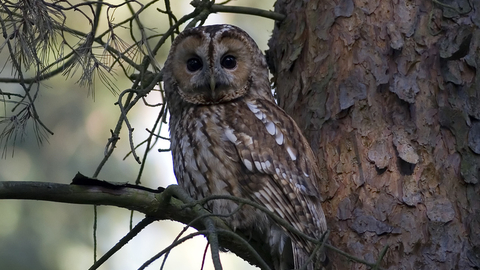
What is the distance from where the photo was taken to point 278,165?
9.26 ft

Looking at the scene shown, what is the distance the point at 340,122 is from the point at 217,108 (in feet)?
2.19

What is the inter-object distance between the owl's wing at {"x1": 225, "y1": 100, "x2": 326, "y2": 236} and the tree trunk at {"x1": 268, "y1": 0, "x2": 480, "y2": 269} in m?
0.07

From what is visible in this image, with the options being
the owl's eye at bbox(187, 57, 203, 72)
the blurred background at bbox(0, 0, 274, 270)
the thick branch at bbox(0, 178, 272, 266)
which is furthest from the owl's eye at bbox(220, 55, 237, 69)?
the blurred background at bbox(0, 0, 274, 270)

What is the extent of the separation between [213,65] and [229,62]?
0.49ft

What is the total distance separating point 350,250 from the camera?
8.32ft

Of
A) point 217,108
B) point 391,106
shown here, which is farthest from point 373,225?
point 217,108

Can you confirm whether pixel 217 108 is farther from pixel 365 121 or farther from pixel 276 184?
pixel 365 121

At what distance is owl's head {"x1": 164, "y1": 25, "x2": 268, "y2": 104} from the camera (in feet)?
10.0

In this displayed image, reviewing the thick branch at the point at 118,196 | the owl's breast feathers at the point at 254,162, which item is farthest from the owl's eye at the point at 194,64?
the thick branch at the point at 118,196

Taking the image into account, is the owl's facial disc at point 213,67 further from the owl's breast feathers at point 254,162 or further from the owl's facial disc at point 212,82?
the owl's breast feathers at point 254,162

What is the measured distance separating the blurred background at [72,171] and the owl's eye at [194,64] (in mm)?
2092

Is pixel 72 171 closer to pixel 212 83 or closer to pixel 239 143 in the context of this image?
pixel 212 83

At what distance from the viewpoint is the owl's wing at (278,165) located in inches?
106

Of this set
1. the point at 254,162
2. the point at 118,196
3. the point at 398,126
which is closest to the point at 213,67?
the point at 254,162
